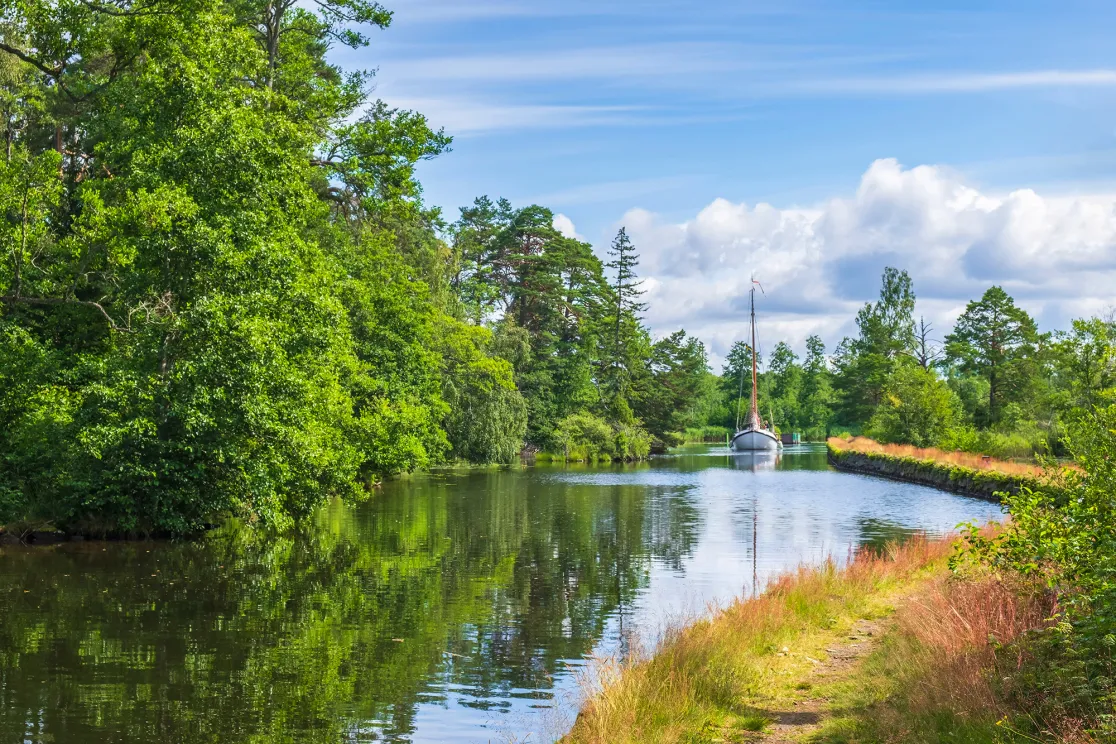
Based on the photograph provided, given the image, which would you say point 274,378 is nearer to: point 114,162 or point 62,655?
point 114,162

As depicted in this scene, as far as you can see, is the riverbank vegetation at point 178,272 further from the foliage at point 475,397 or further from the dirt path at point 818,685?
the foliage at point 475,397

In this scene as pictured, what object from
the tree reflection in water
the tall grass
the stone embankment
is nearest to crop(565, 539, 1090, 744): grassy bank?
the tree reflection in water

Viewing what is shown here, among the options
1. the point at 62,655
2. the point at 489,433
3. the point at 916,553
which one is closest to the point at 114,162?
the point at 62,655

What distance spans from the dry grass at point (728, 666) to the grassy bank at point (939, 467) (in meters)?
15.2

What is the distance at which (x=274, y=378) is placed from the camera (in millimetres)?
24578

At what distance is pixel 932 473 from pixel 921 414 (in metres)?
21.2

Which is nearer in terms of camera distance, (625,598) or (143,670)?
(143,670)

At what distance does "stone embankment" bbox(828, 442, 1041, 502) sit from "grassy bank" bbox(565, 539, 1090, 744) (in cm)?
2113

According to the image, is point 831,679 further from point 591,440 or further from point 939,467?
point 591,440

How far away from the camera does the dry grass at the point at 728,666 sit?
9398mm

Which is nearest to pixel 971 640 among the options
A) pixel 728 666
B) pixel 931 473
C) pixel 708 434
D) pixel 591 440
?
pixel 728 666

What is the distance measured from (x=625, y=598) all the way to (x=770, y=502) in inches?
918

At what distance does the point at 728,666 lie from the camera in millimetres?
11164

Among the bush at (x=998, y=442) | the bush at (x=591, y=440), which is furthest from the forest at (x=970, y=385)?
the bush at (x=591, y=440)
